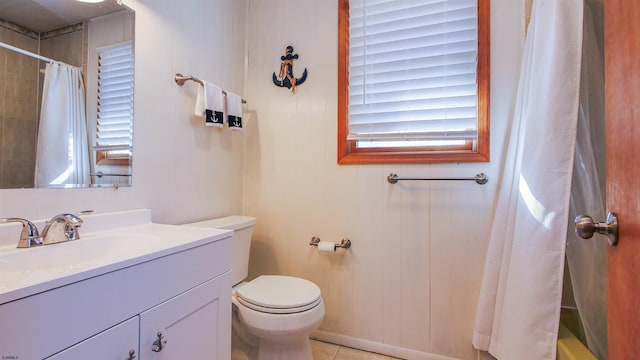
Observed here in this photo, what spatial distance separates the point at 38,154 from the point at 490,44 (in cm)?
200

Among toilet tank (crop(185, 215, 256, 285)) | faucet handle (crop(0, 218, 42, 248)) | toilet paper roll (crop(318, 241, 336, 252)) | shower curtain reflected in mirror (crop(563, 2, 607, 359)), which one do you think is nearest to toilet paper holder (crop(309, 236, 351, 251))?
toilet paper roll (crop(318, 241, 336, 252))

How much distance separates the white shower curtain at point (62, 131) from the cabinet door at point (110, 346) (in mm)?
630

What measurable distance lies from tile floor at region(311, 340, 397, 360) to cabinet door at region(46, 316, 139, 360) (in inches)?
46.9

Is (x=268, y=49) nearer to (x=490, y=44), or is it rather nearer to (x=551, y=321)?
(x=490, y=44)

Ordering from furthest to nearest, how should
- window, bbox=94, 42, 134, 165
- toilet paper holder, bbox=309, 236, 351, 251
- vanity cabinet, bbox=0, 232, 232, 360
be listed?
toilet paper holder, bbox=309, 236, 351, 251, window, bbox=94, 42, 134, 165, vanity cabinet, bbox=0, 232, 232, 360

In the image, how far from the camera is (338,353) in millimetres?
1763

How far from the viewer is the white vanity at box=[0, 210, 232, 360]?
60 centimetres

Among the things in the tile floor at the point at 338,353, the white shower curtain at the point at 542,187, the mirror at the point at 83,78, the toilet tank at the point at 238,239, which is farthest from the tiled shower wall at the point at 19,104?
the white shower curtain at the point at 542,187

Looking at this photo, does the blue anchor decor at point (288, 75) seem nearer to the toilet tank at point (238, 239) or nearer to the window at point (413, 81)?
the window at point (413, 81)

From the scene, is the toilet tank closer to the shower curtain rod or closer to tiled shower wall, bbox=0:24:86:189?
tiled shower wall, bbox=0:24:86:189

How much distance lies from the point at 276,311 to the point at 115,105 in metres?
1.10

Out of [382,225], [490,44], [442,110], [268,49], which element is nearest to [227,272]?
[382,225]

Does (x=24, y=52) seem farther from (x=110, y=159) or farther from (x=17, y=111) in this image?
(x=110, y=159)

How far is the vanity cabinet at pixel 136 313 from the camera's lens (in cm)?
59
